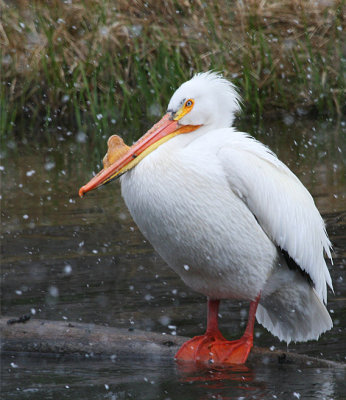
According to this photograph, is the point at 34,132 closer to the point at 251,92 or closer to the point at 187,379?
the point at 251,92

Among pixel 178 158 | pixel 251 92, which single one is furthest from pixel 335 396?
pixel 251 92

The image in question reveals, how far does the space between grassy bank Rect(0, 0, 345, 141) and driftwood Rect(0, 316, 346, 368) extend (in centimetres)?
545

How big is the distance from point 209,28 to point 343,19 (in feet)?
5.18

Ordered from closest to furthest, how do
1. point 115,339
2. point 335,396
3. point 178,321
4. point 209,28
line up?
point 335,396, point 115,339, point 178,321, point 209,28

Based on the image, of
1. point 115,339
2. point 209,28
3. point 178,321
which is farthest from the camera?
point 209,28

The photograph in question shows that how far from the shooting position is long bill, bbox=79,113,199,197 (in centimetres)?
366

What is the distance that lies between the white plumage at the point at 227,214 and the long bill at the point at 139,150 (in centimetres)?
4

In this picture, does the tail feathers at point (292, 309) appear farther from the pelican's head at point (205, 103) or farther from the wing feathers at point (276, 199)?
the pelican's head at point (205, 103)

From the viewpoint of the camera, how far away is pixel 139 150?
3732 mm

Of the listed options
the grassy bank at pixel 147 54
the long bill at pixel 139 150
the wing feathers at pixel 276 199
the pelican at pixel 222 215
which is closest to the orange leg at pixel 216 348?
the pelican at pixel 222 215

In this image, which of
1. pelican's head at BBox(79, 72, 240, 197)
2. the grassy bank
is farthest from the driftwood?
the grassy bank

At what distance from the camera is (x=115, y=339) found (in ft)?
11.7

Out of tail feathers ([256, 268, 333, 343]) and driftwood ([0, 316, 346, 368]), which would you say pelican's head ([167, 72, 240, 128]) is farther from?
driftwood ([0, 316, 346, 368])

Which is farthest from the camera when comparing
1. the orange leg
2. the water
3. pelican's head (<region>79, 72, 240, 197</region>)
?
pelican's head (<region>79, 72, 240, 197</region>)
